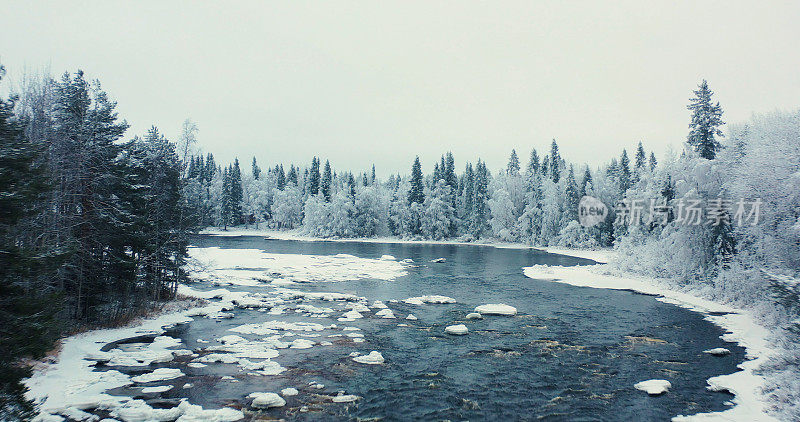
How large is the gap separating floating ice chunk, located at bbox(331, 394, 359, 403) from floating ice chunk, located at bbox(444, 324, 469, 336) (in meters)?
9.01

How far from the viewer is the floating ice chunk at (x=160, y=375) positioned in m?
14.9

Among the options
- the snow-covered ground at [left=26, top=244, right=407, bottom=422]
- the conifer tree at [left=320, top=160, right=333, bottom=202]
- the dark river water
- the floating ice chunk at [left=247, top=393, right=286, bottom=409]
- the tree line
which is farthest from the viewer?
the conifer tree at [left=320, top=160, right=333, bottom=202]

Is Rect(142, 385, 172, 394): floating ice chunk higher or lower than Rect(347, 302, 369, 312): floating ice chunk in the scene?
lower

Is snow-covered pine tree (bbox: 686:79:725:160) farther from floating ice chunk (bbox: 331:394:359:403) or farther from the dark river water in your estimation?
floating ice chunk (bbox: 331:394:359:403)

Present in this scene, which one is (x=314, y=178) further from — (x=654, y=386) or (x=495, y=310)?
(x=654, y=386)

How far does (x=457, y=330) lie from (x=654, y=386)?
9187 millimetres

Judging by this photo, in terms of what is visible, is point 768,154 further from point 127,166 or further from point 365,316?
point 127,166

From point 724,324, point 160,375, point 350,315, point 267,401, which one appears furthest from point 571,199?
point 160,375

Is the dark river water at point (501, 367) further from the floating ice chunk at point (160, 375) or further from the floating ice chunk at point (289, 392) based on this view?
the floating ice chunk at point (160, 375)

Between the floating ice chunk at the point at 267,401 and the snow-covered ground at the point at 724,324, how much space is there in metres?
11.6

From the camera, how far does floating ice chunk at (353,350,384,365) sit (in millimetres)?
17547

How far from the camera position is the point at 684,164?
124 feet

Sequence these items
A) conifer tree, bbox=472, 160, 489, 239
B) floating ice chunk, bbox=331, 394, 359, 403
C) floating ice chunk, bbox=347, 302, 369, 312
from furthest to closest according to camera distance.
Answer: conifer tree, bbox=472, 160, 489, 239
floating ice chunk, bbox=347, 302, 369, 312
floating ice chunk, bbox=331, 394, 359, 403

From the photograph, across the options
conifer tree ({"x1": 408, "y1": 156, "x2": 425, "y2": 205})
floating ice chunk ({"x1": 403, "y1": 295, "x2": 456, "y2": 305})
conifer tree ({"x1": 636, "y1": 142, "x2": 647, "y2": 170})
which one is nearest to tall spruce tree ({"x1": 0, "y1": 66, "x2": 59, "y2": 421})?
floating ice chunk ({"x1": 403, "y1": 295, "x2": 456, "y2": 305})
